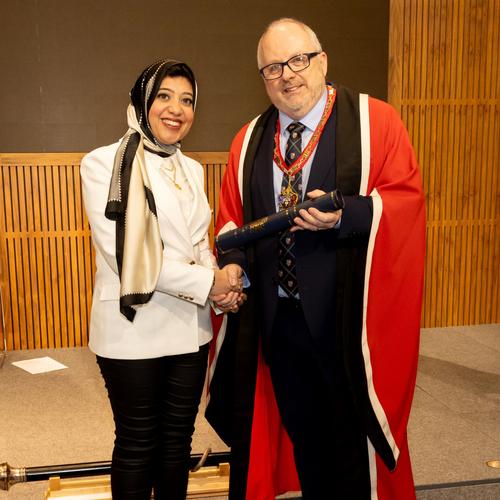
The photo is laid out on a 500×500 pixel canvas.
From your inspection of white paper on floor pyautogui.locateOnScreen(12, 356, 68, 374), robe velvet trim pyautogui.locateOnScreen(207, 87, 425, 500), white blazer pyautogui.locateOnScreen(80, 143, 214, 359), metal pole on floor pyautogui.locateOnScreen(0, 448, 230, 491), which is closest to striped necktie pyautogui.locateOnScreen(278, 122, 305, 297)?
robe velvet trim pyautogui.locateOnScreen(207, 87, 425, 500)

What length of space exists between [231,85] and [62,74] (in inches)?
46.9

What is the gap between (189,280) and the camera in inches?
76.8

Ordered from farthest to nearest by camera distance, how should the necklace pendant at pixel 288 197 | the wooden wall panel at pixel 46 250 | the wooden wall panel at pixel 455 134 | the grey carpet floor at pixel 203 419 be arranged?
the wooden wall panel at pixel 455 134 → the wooden wall panel at pixel 46 250 → the grey carpet floor at pixel 203 419 → the necklace pendant at pixel 288 197

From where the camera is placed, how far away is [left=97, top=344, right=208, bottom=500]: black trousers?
196cm

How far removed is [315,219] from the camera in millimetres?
1852

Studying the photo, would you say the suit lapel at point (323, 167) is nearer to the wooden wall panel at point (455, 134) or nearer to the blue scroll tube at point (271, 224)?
the blue scroll tube at point (271, 224)

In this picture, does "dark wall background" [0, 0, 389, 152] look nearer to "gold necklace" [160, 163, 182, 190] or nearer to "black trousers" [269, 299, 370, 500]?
"gold necklace" [160, 163, 182, 190]

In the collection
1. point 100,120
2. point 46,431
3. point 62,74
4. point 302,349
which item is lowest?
point 46,431

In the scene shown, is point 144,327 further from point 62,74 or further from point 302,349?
point 62,74

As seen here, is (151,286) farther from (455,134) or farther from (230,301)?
(455,134)

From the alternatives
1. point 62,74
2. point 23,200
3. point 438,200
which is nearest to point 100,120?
point 62,74

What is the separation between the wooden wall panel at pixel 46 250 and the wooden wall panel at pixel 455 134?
1631 millimetres

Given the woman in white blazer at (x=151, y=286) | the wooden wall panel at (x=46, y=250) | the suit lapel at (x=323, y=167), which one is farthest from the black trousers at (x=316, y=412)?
the wooden wall panel at (x=46, y=250)

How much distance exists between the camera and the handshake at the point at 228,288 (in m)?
2.01
